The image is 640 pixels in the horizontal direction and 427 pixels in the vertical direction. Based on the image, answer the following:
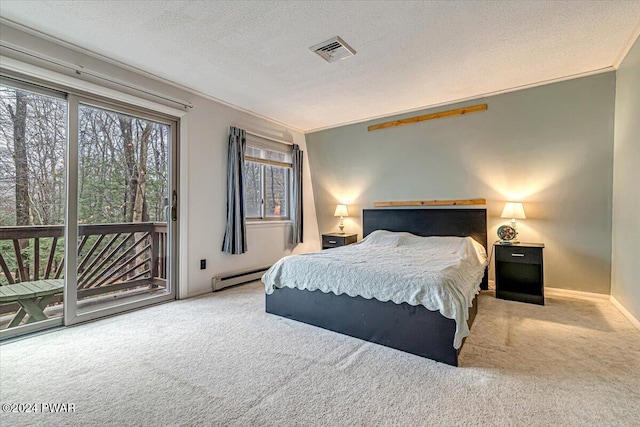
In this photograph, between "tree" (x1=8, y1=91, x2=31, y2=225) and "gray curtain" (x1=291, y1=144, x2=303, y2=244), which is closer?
"tree" (x1=8, y1=91, x2=31, y2=225)

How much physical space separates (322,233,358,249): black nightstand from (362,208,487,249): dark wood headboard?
215 mm

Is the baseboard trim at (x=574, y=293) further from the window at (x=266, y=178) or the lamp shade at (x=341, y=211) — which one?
the window at (x=266, y=178)

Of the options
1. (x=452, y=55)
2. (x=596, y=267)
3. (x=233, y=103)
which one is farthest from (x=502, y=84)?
(x=233, y=103)

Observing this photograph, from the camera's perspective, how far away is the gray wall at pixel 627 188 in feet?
8.33

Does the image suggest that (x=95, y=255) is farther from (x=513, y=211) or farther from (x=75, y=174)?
(x=513, y=211)

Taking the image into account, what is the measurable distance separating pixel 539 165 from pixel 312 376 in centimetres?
352

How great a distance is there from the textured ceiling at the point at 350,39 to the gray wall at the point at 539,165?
34 centimetres

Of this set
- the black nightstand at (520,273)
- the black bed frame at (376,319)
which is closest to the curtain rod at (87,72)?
the black bed frame at (376,319)

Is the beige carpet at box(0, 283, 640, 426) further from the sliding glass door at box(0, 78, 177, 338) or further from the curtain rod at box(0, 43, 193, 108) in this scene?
the curtain rod at box(0, 43, 193, 108)

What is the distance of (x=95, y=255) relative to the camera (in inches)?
113

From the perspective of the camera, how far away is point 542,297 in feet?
10.3

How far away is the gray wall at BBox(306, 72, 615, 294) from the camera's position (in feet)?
10.7

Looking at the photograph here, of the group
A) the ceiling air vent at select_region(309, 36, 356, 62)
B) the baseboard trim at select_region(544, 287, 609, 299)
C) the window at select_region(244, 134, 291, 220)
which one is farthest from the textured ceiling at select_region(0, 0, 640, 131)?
the baseboard trim at select_region(544, 287, 609, 299)

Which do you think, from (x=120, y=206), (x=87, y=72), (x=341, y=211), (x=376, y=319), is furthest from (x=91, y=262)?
(x=341, y=211)
